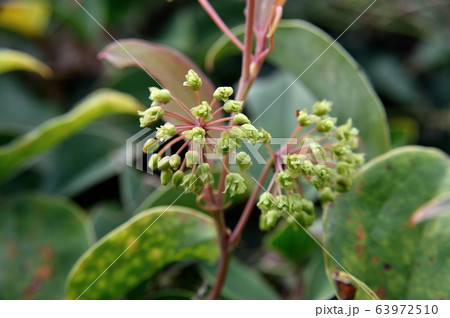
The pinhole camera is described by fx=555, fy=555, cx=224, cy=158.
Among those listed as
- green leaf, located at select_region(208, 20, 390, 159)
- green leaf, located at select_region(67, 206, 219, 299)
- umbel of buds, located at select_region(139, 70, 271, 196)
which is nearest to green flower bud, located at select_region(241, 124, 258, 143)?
umbel of buds, located at select_region(139, 70, 271, 196)

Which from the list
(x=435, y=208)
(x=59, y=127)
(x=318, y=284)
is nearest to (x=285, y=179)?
(x=435, y=208)

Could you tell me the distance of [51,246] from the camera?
1104mm

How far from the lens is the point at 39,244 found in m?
1.11

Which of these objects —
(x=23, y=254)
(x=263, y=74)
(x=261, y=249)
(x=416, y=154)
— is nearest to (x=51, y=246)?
(x=23, y=254)

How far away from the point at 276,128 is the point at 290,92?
14 centimetres

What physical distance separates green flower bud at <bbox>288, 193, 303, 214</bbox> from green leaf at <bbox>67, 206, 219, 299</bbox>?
8.2 inches

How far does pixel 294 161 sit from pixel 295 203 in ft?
0.19

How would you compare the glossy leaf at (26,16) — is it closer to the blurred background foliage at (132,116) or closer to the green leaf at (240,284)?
the blurred background foliage at (132,116)

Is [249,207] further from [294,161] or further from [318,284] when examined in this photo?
[318,284]

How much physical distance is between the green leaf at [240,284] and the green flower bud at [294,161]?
14.2 inches

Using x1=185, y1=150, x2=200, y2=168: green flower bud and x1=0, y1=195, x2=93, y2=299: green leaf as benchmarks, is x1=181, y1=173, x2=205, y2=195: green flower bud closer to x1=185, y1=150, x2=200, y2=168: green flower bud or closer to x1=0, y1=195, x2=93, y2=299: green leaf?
x1=185, y1=150, x2=200, y2=168: green flower bud

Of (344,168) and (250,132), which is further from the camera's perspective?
(344,168)

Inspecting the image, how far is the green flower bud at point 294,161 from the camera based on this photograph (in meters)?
0.73

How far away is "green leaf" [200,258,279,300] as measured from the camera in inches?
40.1
